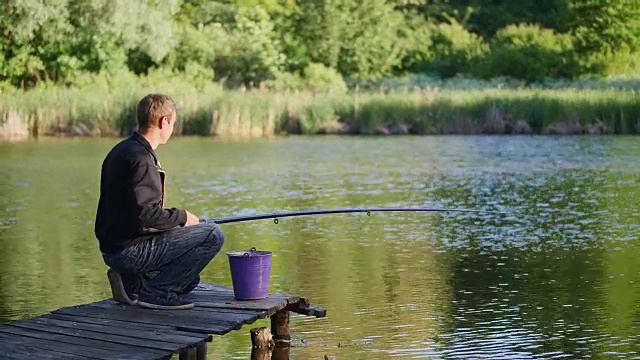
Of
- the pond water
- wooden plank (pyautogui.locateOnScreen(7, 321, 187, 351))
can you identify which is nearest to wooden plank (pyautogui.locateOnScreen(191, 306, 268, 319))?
the pond water

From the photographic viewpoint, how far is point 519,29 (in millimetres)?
46875

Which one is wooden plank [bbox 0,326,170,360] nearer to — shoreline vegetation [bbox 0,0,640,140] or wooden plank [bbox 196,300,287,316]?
wooden plank [bbox 196,300,287,316]

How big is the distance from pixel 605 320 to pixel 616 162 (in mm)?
12975

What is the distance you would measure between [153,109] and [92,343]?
1.29m

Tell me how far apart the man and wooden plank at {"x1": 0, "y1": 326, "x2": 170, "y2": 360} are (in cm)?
61

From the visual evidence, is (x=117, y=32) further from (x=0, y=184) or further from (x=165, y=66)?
(x=0, y=184)

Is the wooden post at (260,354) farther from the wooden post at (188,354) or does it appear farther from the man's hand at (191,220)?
the wooden post at (188,354)

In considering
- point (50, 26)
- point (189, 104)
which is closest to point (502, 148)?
point (189, 104)

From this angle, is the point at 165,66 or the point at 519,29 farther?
the point at 519,29

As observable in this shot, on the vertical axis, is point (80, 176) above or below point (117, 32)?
below

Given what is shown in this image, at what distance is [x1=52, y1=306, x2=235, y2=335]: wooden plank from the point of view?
21.3ft

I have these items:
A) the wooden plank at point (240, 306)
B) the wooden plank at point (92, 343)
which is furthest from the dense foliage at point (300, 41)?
the wooden plank at point (92, 343)

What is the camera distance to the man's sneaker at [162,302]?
6957mm

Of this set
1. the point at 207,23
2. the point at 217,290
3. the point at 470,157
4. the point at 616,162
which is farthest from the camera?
the point at 207,23
